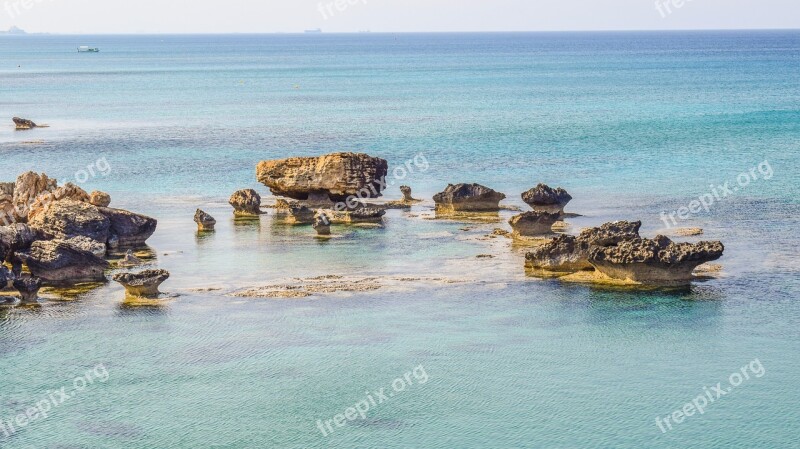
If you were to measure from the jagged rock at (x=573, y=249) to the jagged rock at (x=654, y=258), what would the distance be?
0.86 m

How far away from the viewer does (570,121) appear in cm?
10294

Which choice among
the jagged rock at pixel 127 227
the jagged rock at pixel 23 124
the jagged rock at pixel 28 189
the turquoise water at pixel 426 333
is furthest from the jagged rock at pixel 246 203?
the jagged rock at pixel 23 124

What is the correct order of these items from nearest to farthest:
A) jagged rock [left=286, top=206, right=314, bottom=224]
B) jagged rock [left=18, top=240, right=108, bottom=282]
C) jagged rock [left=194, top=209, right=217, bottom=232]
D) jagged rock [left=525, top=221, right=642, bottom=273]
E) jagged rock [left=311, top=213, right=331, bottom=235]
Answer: jagged rock [left=18, top=240, right=108, bottom=282] → jagged rock [left=525, top=221, right=642, bottom=273] → jagged rock [left=311, top=213, right=331, bottom=235] → jagged rock [left=194, top=209, right=217, bottom=232] → jagged rock [left=286, top=206, right=314, bottom=224]

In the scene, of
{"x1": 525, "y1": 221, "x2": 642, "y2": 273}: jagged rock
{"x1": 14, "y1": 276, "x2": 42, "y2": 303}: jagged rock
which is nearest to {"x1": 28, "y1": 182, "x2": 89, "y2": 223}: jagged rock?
{"x1": 14, "y1": 276, "x2": 42, "y2": 303}: jagged rock

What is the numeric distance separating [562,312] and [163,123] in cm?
7541

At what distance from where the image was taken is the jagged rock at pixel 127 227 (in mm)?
46375

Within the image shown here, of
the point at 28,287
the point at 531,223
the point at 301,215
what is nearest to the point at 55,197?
the point at 28,287

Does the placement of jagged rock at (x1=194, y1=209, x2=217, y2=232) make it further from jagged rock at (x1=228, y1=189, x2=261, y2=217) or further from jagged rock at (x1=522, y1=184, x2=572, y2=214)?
jagged rock at (x1=522, y1=184, x2=572, y2=214)

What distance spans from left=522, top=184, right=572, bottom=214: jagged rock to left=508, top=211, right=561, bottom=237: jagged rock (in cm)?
396

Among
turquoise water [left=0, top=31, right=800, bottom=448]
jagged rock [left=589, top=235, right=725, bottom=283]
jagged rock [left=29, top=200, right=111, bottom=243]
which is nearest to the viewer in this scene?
turquoise water [left=0, top=31, right=800, bottom=448]

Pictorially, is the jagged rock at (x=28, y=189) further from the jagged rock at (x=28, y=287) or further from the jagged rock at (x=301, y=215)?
the jagged rock at (x=301, y=215)

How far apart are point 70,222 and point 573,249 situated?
1943cm

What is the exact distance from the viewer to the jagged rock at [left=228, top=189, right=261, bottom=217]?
53625 millimetres

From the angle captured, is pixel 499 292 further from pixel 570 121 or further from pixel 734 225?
pixel 570 121
